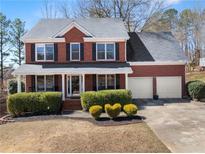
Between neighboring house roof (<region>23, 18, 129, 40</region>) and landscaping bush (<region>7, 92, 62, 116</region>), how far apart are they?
6.72m

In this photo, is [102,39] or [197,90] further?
[102,39]

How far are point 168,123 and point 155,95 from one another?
32.9 feet

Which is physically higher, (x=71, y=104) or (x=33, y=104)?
(x=33, y=104)

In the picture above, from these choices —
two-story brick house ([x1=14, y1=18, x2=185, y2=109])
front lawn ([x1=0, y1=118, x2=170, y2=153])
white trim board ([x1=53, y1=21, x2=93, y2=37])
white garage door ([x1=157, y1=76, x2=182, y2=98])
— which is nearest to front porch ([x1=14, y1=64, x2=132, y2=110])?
two-story brick house ([x1=14, y1=18, x2=185, y2=109])

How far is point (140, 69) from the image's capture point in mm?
26828

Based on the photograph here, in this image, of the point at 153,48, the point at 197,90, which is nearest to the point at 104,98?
the point at 197,90

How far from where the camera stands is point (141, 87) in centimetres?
2695

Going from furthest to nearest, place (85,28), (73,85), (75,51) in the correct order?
1. (85,28)
2. (75,51)
3. (73,85)

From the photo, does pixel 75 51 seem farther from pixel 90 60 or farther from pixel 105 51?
pixel 105 51

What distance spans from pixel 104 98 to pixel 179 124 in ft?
19.8

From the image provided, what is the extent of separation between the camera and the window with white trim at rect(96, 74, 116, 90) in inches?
1020

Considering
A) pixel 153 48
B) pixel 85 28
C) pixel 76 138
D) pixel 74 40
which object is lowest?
pixel 76 138

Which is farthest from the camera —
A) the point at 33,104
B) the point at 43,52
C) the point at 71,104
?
the point at 43,52

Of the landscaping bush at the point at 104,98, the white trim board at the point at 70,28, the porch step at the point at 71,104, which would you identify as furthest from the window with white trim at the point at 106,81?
the landscaping bush at the point at 104,98
